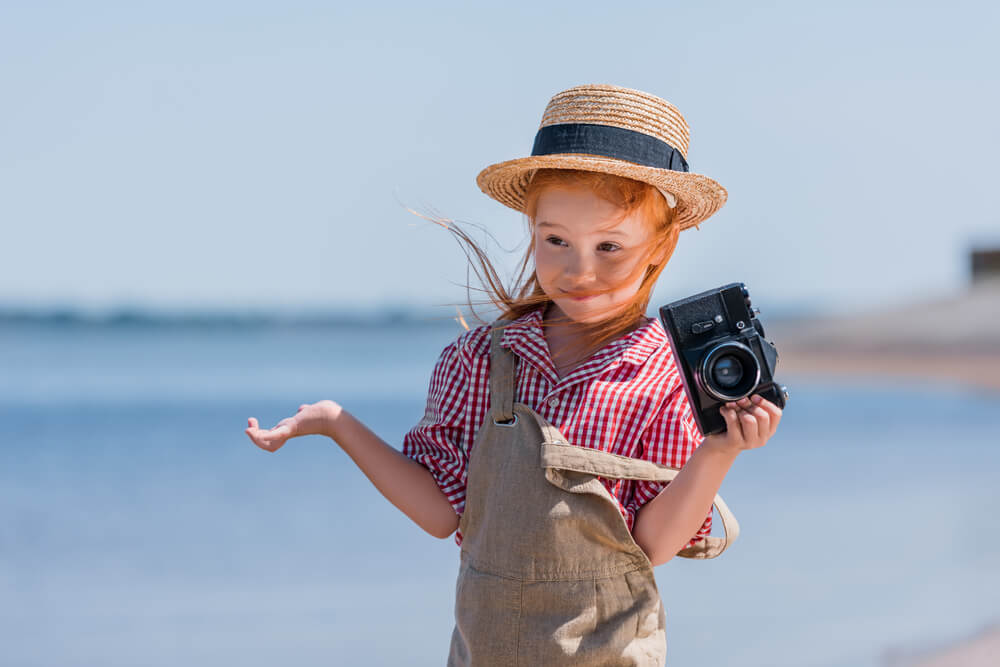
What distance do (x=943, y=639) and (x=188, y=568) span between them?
3027mm

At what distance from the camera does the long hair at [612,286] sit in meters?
1.58

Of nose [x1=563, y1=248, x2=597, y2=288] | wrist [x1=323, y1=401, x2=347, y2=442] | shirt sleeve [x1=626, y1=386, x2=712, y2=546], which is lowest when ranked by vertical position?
shirt sleeve [x1=626, y1=386, x2=712, y2=546]

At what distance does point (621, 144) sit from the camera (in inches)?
62.0

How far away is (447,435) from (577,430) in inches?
9.8

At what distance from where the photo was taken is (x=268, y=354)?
1894 centimetres

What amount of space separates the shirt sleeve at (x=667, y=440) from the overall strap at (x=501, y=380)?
0.21m

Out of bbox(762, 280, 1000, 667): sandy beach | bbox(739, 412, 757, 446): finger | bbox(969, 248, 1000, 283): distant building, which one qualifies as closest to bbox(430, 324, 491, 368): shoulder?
bbox(739, 412, 757, 446): finger

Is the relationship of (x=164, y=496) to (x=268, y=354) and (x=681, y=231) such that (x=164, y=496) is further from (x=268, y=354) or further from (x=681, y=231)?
(x=268, y=354)

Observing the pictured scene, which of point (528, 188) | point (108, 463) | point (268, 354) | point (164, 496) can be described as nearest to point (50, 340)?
point (268, 354)

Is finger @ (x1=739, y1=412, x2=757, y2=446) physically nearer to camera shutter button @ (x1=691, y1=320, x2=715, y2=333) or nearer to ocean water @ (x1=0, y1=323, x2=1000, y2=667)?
camera shutter button @ (x1=691, y1=320, x2=715, y2=333)

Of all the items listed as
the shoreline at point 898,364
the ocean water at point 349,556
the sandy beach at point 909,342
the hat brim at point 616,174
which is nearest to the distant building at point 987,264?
the sandy beach at point 909,342

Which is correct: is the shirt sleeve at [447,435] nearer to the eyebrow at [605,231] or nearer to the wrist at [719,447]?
the eyebrow at [605,231]

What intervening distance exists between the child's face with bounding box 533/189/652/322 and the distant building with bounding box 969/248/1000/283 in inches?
1004

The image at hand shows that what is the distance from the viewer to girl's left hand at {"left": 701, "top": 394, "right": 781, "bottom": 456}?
1.37 m
